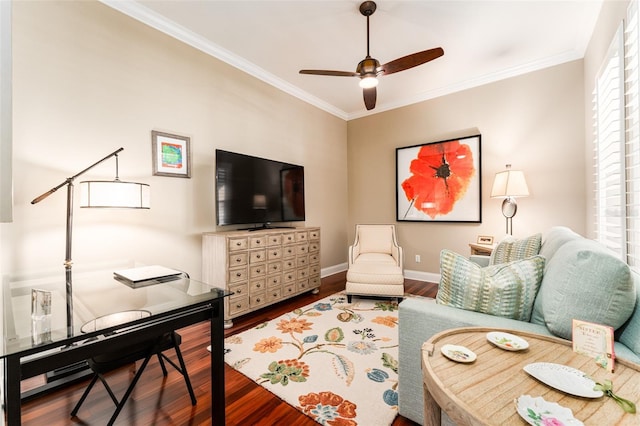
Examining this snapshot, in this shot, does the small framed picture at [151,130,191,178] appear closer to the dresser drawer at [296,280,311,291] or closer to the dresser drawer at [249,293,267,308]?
the dresser drawer at [249,293,267,308]

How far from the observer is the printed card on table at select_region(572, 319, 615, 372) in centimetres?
86

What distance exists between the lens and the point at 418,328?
1.32m

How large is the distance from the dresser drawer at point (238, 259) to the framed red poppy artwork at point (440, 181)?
8.56 feet

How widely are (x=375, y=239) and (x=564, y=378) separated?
3144mm

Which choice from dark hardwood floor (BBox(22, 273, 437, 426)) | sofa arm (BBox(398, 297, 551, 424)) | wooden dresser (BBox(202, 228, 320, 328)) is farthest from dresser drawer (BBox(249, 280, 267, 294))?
sofa arm (BBox(398, 297, 551, 424))

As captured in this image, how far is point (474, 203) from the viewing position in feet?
12.4

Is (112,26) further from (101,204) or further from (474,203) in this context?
(474,203)

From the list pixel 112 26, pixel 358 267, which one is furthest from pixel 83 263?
pixel 358 267

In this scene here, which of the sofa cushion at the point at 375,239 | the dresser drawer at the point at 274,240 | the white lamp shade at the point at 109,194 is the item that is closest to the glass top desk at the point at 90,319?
the white lamp shade at the point at 109,194

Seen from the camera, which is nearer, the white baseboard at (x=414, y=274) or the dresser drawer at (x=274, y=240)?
the dresser drawer at (x=274, y=240)

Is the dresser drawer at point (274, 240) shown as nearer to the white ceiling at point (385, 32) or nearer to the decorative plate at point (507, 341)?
the white ceiling at point (385, 32)

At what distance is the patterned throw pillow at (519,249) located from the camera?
1.89 m

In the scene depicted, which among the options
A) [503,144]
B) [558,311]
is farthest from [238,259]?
[503,144]

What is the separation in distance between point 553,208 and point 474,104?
1.63 metres
